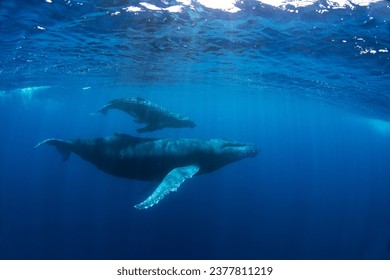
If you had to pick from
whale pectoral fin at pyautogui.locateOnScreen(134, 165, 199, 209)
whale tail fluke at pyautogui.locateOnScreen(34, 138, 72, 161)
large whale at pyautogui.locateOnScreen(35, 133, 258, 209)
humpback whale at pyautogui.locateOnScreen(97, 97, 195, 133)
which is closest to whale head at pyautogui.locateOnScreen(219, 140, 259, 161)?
large whale at pyautogui.locateOnScreen(35, 133, 258, 209)

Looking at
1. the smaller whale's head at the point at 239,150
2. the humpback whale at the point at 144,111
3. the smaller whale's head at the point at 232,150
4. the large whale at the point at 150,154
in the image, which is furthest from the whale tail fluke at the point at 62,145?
the smaller whale's head at the point at 239,150

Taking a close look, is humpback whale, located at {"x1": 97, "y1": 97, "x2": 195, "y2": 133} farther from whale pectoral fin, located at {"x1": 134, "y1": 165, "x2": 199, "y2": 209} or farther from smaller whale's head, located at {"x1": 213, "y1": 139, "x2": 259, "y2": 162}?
whale pectoral fin, located at {"x1": 134, "y1": 165, "x2": 199, "y2": 209}

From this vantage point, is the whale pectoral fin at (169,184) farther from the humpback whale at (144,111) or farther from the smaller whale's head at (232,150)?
the humpback whale at (144,111)

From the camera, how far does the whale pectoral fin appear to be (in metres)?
7.77

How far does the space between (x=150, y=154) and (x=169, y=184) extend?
2061mm

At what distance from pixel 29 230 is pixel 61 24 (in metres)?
14.2

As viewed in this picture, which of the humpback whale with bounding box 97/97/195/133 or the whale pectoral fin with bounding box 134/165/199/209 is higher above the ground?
the humpback whale with bounding box 97/97/195/133

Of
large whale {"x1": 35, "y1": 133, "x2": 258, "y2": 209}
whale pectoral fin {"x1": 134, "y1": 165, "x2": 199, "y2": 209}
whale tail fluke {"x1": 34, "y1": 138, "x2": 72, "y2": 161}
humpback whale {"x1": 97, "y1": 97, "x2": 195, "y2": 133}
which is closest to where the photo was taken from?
whale pectoral fin {"x1": 134, "y1": 165, "x2": 199, "y2": 209}

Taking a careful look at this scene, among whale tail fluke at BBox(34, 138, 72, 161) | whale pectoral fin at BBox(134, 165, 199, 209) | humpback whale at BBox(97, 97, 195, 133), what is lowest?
whale tail fluke at BBox(34, 138, 72, 161)

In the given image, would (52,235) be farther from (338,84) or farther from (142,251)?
(338,84)

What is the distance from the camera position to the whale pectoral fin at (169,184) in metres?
7.77

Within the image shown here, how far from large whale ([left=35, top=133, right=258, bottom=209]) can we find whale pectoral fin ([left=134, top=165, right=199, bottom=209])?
136 millimetres

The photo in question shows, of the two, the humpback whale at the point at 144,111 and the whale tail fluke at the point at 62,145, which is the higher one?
the humpback whale at the point at 144,111

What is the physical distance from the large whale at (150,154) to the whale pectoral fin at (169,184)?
0.45 feet
